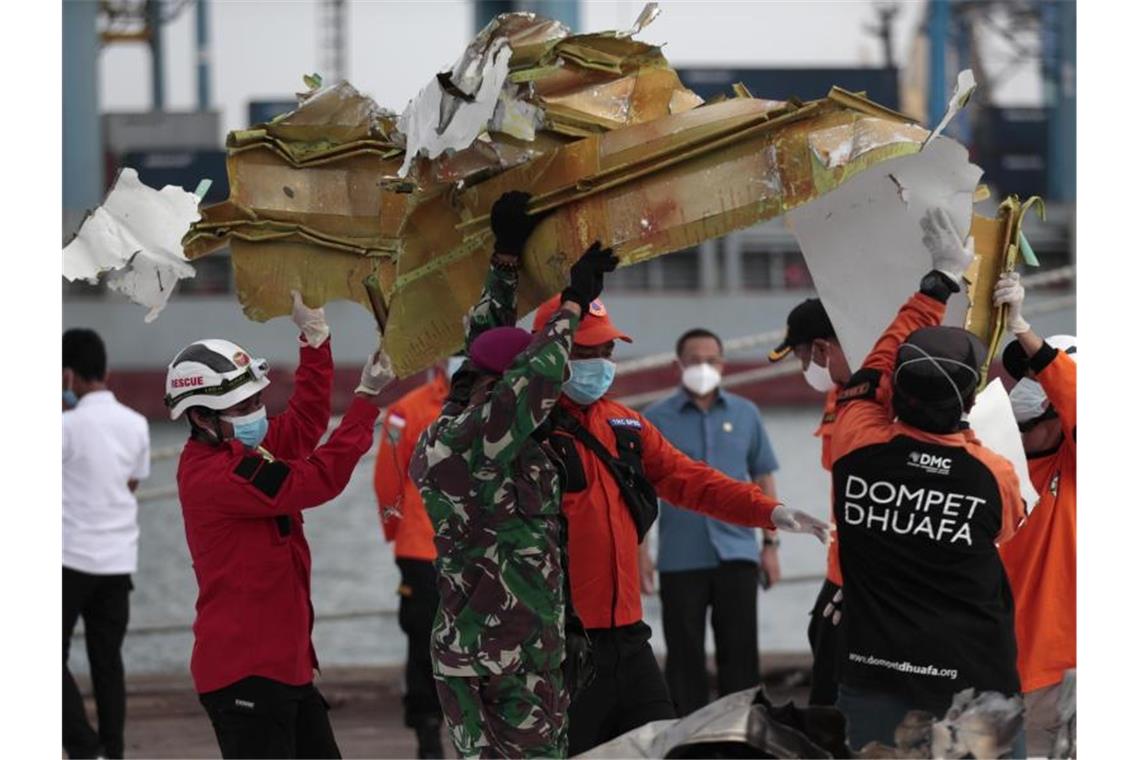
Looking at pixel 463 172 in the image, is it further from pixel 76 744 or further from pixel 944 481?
pixel 76 744

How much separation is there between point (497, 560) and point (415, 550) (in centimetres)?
283

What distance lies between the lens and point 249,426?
446cm

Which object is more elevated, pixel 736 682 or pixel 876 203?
pixel 876 203

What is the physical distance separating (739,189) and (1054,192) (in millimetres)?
29836

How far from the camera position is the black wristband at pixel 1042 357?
13.9 feet

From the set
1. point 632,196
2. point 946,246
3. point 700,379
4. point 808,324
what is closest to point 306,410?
point 632,196

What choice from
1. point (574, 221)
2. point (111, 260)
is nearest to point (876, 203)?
point (574, 221)

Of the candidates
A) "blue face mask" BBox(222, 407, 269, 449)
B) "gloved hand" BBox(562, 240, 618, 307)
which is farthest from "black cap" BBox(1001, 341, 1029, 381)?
"blue face mask" BBox(222, 407, 269, 449)

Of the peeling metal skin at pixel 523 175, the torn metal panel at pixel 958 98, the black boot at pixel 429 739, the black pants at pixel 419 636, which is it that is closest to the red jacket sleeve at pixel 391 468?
the black pants at pixel 419 636

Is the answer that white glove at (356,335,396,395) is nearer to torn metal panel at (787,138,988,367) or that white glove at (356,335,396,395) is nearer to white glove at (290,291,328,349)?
white glove at (290,291,328,349)

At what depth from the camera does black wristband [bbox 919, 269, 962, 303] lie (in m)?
4.02

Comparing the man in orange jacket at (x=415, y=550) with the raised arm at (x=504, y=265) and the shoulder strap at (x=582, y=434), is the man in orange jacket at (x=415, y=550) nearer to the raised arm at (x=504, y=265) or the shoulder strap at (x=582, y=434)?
the shoulder strap at (x=582, y=434)

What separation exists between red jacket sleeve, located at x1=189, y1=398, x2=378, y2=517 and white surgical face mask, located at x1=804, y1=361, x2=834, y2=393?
1445mm

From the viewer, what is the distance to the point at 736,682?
6.91 meters
